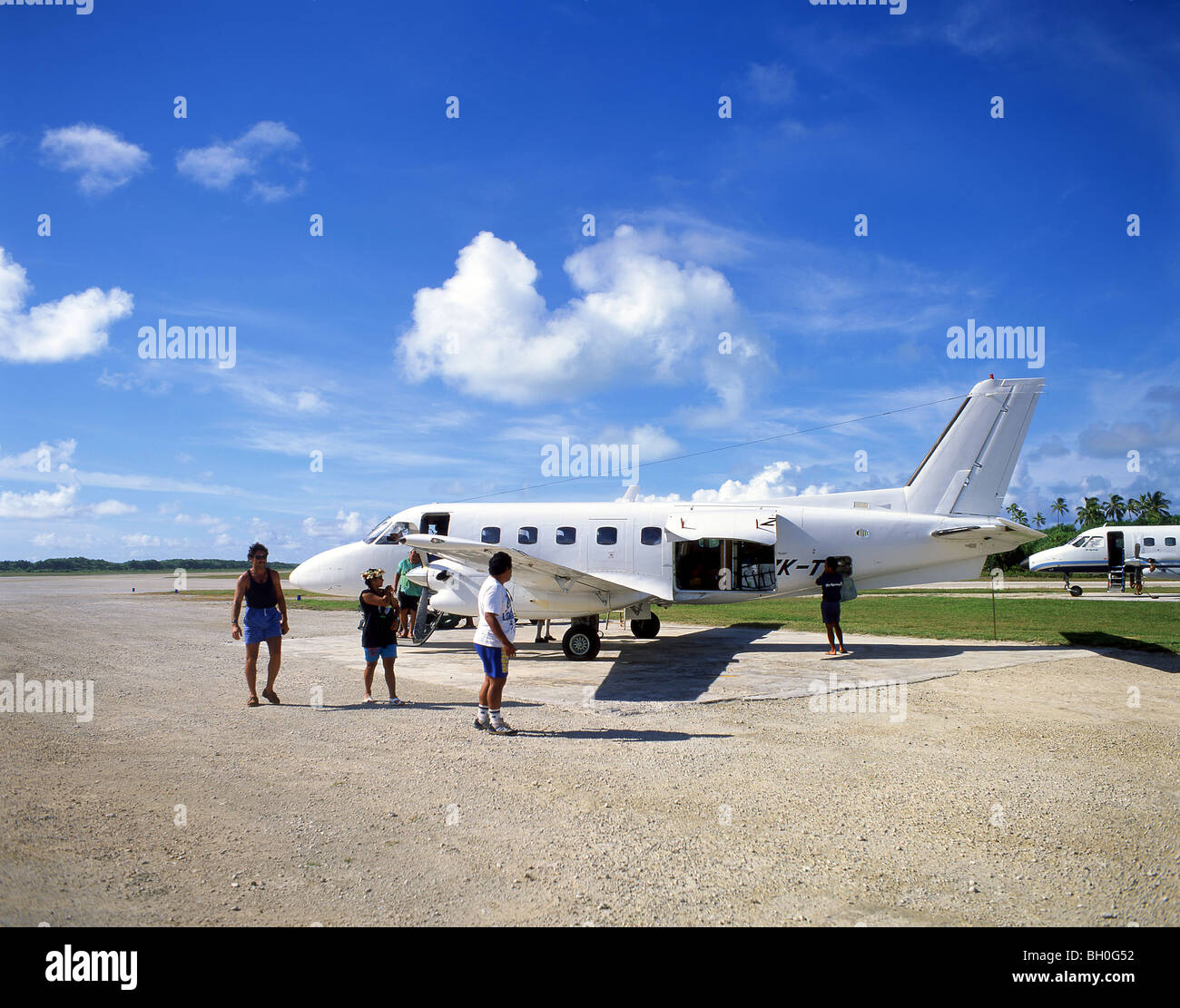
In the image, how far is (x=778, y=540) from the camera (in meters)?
15.4

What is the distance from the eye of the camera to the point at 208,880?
4.13 meters

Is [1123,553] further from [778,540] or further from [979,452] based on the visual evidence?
[778,540]

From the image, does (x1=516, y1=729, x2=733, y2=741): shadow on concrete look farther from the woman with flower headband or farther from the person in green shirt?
the person in green shirt

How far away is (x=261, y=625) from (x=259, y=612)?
182 mm

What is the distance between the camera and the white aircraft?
37594 mm

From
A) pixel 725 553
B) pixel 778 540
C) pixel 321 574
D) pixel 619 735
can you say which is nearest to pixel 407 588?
pixel 321 574

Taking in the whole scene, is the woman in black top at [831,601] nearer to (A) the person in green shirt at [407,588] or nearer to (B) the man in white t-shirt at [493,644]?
(B) the man in white t-shirt at [493,644]

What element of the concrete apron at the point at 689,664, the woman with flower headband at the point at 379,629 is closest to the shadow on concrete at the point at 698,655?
the concrete apron at the point at 689,664

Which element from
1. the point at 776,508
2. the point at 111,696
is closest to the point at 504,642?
the point at 111,696

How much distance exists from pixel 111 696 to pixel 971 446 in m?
16.8

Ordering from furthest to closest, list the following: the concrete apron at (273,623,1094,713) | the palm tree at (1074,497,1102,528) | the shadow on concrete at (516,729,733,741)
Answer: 1. the palm tree at (1074,497,1102,528)
2. the concrete apron at (273,623,1094,713)
3. the shadow on concrete at (516,729,733,741)

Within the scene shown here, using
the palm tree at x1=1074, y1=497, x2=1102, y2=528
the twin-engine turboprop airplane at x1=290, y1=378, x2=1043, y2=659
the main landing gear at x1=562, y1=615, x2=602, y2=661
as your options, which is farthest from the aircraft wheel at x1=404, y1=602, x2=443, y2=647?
the palm tree at x1=1074, y1=497, x2=1102, y2=528

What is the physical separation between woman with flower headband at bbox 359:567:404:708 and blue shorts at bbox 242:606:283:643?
46.9 inches

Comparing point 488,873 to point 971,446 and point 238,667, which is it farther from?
point 971,446
